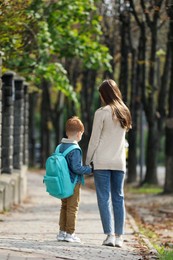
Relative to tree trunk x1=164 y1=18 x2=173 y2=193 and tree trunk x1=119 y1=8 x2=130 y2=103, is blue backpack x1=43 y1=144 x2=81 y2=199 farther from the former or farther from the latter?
tree trunk x1=119 y1=8 x2=130 y2=103

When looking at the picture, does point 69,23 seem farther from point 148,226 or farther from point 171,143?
point 148,226

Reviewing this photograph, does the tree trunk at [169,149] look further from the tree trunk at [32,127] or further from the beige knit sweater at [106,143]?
the tree trunk at [32,127]

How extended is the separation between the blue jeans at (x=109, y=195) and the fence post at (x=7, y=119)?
8.63 meters

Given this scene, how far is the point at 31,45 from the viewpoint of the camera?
25.3 metres

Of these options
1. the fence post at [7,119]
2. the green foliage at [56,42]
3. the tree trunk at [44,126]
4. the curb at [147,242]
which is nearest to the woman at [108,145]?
the curb at [147,242]

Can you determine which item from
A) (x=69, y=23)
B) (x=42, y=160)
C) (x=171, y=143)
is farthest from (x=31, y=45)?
(x=42, y=160)

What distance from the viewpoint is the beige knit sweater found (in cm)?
1311

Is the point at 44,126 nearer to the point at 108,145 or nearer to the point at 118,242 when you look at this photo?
the point at 118,242

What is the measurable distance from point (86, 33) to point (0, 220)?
1217cm

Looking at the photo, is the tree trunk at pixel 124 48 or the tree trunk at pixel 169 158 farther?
the tree trunk at pixel 124 48

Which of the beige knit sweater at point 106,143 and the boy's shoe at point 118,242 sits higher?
the beige knit sweater at point 106,143

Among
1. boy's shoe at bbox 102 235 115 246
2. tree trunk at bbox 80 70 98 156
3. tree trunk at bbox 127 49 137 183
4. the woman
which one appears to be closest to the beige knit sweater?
the woman

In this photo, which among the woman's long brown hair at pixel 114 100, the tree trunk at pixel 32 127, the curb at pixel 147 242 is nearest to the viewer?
the curb at pixel 147 242

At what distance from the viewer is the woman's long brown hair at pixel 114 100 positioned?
1309 centimetres
